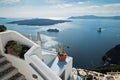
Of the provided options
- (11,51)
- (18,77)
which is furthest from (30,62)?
(11,51)

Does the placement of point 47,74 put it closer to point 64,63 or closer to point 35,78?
point 35,78

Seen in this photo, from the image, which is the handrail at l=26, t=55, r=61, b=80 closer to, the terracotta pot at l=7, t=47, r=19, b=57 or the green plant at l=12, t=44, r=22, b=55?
the green plant at l=12, t=44, r=22, b=55

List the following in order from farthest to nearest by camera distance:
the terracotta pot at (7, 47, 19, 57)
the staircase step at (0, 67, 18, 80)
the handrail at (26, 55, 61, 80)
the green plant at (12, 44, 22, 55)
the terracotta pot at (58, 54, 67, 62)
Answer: the terracotta pot at (58, 54, 67, 62)
the terracotta pot at (7, 47, 19, 57)
the green plant at (12, 44, 22, 55)
the staircase step at (0, 67, 18, 80)
the handrail at (26, 55, 61, 80)

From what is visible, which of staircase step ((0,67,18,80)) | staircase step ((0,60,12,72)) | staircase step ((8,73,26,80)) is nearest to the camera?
staircase step ((0,67,18,80))

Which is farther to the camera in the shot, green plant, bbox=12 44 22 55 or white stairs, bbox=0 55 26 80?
green plant, bbox=12 44 22 55

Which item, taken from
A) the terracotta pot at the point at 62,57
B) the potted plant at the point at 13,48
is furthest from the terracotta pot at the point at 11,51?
the terracotta pot at the point at 62,57

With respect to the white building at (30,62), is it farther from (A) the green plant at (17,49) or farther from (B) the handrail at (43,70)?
(A) the green plant at (17,49)

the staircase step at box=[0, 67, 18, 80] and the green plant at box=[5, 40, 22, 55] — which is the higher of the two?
the green plant at box=[5, 40, 22, 55]

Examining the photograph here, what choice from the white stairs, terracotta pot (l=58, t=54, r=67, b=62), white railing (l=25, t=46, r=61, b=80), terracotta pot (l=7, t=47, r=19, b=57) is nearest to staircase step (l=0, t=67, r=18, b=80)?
the white stairs

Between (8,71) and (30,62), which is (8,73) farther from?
(30,62)
